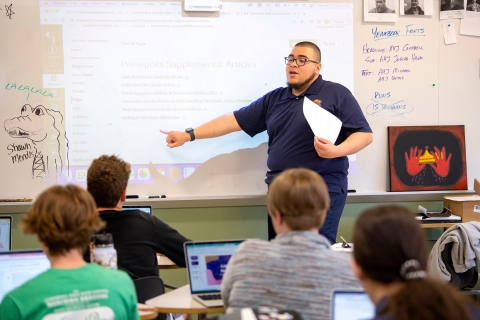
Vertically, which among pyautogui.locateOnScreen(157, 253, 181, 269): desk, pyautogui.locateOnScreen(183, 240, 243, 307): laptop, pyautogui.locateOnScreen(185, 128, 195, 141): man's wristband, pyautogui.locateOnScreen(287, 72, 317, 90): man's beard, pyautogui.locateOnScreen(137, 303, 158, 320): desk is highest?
pyautogui.locateOnScreen(287, 72, 317, 90): man's beard

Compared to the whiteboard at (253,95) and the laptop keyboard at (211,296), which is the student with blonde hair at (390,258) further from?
the whiteboard at (253,95)

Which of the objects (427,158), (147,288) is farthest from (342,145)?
(147,288)

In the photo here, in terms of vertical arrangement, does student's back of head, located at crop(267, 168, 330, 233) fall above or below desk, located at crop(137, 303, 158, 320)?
above

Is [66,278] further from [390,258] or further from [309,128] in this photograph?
[309,128]

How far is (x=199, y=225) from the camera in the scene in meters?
4.12

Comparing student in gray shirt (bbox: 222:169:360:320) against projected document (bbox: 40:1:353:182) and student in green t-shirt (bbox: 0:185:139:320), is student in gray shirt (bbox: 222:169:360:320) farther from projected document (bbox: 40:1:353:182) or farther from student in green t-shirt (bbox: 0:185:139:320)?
projected document (bbox: 40:1:353:182)

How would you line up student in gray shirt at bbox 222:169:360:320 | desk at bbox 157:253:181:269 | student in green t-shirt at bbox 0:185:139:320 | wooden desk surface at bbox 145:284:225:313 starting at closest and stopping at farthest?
student in green t-shirt at bbox 0:185:139:320, student in gray shirt at bbox 222:169:360:320, wooden desk surface at bbox 145:284:225:313, desk at bbox 157:253:181:269

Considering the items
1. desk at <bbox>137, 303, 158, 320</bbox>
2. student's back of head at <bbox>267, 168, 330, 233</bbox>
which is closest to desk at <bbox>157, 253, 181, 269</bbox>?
desk at <bbox>137, 303, 158, 320</bbox>

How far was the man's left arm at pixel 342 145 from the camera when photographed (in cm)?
349

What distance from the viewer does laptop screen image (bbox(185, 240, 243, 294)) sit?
2461 millimetres

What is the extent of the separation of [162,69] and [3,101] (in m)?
1.14

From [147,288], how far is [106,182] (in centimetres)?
52

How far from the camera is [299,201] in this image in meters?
1.90

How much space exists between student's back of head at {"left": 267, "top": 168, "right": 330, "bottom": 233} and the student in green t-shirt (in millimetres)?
581
